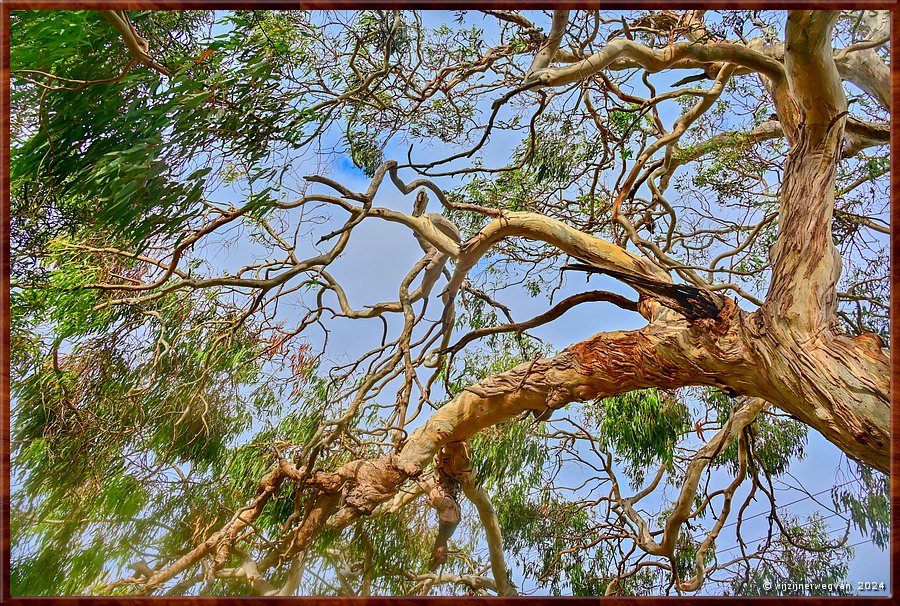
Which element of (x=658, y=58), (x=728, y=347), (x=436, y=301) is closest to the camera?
(x=728, y=347)

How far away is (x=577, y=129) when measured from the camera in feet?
8.66

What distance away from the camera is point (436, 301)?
2523mm

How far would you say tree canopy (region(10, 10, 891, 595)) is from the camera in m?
1.76

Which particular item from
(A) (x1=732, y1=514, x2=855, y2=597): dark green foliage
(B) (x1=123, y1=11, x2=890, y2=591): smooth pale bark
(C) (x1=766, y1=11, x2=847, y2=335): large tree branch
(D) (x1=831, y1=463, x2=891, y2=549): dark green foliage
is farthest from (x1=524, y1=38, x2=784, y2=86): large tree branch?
(A) (x1=732, y1=514, x2=855, y2=597): dark green foliage

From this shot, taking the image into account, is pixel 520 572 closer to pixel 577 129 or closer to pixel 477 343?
pixel 477 343

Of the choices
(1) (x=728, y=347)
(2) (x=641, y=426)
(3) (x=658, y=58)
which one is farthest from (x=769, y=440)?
(3) (x=658, y=58)

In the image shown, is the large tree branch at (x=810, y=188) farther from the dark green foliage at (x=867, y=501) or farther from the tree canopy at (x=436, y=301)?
the dark green foliage at (x=867, y=501)

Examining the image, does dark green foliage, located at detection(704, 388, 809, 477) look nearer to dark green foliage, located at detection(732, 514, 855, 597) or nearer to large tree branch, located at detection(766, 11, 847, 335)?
dark green foliage, located at detection(732, 514, 855, 597)

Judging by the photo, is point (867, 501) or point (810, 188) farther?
point (867, 501)

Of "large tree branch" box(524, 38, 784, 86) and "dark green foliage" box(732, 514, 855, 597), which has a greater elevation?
"large tree branch" box(524, 38, 784, 86)

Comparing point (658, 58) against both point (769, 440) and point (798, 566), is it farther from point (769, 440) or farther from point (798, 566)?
point (798, 566)

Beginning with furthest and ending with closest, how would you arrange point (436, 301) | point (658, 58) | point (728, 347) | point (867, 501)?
point (436, 301)
point (658, 58)
point (867, 501)
point (728, 347)

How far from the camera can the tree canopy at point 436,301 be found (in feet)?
5.78

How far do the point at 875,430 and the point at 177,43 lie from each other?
1.80 meters
